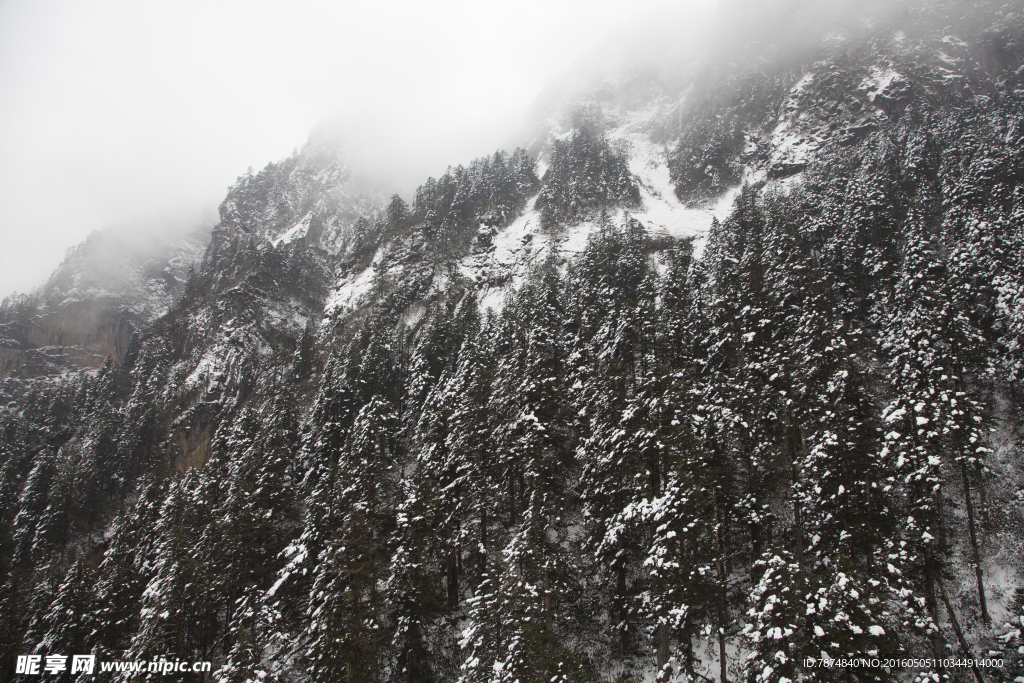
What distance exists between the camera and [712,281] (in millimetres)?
40438

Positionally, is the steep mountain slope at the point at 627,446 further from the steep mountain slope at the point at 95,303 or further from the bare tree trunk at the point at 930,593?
the steep mountain slope at the point at 95,303

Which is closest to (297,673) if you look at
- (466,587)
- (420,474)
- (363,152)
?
(466,587)

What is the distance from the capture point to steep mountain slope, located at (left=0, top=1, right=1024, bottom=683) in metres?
17.7

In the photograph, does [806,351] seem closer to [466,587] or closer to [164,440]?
[466,587]

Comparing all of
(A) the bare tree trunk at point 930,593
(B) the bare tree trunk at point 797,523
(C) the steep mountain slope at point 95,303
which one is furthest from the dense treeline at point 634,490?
(C) the steep mountain slope at point 95,303

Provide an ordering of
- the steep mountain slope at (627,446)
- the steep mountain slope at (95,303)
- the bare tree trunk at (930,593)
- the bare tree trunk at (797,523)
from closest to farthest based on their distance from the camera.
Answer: the bare tree trunk at (930,593) < the steep mountain slope at (627,446) < the bare tree trunk at (797,523) < the steep mountain slope at (95,303)

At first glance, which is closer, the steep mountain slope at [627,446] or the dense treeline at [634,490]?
the dense treeline at [634,490]

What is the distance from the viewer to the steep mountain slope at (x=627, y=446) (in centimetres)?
1772

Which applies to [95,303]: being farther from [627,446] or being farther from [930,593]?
[930,593]

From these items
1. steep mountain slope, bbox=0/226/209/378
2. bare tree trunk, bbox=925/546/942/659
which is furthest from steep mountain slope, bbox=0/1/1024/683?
steep mountain slope, bbox=0/226/209/378

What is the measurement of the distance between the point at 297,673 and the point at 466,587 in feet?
30.4

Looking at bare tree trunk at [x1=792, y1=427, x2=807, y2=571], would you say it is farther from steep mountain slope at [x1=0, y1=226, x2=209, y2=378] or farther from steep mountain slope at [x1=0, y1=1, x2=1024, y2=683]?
steep mountain slope at [x1=0, y1=226, x2=209, y2=378]

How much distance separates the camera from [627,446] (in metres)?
20.2

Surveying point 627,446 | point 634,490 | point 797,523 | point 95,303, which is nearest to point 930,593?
point 797,523
